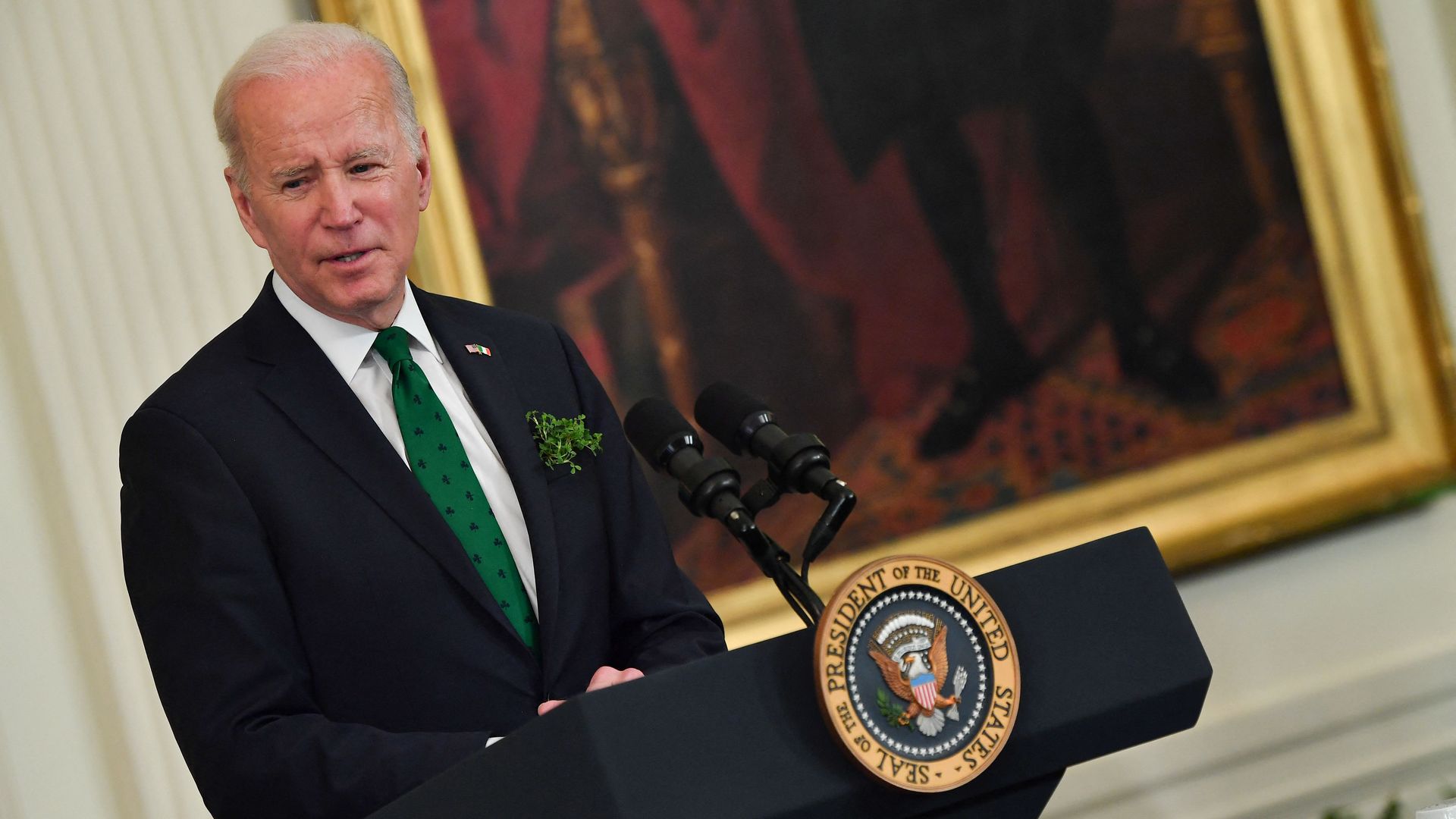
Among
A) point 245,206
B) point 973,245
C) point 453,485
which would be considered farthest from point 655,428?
point 973,245

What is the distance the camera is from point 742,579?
3.62 metres

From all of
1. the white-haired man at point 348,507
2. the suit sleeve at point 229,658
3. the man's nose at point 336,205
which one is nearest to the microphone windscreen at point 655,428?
the white-haired man at point 348,507

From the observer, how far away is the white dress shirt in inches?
79.4

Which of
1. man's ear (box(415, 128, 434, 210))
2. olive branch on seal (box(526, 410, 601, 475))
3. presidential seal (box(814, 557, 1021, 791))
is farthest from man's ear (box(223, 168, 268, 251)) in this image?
presidential seal (box(814, 557, 1021, 791))

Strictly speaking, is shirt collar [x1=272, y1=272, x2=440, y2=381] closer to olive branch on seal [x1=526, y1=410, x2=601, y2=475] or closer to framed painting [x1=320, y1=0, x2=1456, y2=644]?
olive branch on seal [x1=526, y1=410, x2=601, y2=475]

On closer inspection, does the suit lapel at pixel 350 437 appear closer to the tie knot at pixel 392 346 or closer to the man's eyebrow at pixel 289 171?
the tie knot at pixel 392 346

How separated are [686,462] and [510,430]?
0.52m

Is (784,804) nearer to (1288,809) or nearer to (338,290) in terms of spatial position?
(338,290)

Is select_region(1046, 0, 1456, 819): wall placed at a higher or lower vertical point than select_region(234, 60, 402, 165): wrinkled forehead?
lower

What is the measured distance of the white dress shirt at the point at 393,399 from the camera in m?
2.02

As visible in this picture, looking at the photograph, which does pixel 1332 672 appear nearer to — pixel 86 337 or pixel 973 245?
pixel 973 245

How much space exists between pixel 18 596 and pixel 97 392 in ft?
1.63

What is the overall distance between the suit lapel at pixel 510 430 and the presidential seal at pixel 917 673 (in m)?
0.67

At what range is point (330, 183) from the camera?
76.3 inches
